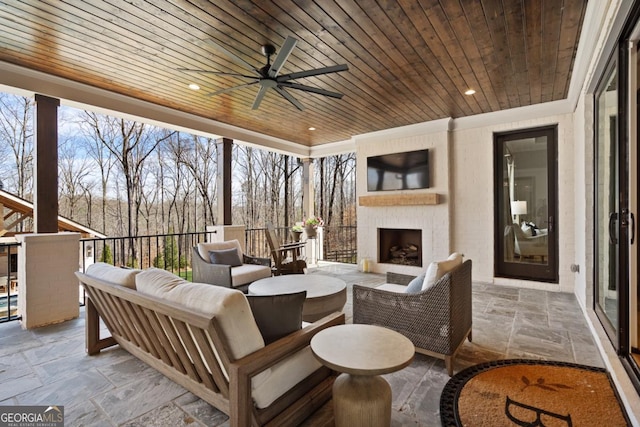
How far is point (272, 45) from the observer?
285cm

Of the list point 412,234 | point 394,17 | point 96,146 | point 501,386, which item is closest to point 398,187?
point 412,234

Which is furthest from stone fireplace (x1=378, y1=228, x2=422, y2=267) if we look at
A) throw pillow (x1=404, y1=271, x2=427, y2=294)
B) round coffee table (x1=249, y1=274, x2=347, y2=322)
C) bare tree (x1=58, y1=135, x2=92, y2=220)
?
bare tree (x1=58, y1=135, x2=92, y2=220)

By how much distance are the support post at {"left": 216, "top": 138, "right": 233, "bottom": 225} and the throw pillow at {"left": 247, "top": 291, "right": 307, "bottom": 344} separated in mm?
4048

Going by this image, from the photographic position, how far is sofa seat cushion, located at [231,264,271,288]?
12.6 feet

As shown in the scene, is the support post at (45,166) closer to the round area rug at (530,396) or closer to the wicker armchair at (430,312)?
the wicker armchair at (430,312)

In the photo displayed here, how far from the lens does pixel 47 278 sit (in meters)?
3.30

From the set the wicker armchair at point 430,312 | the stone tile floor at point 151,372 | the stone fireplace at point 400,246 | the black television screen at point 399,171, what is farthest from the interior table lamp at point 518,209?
the wicker armchair at point 430,312

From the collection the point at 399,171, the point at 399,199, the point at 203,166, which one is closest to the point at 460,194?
the point at 399,199

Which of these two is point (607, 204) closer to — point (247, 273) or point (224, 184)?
point (247, 273)

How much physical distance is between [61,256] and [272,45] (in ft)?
10.7

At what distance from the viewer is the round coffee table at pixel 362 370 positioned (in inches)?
55.4

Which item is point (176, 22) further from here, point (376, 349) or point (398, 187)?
point (398, 187)

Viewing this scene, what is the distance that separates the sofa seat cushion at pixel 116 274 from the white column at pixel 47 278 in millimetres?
1523

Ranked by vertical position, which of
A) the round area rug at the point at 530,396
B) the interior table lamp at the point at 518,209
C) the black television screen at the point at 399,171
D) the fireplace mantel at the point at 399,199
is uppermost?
the black television screen at the point at 399,171
